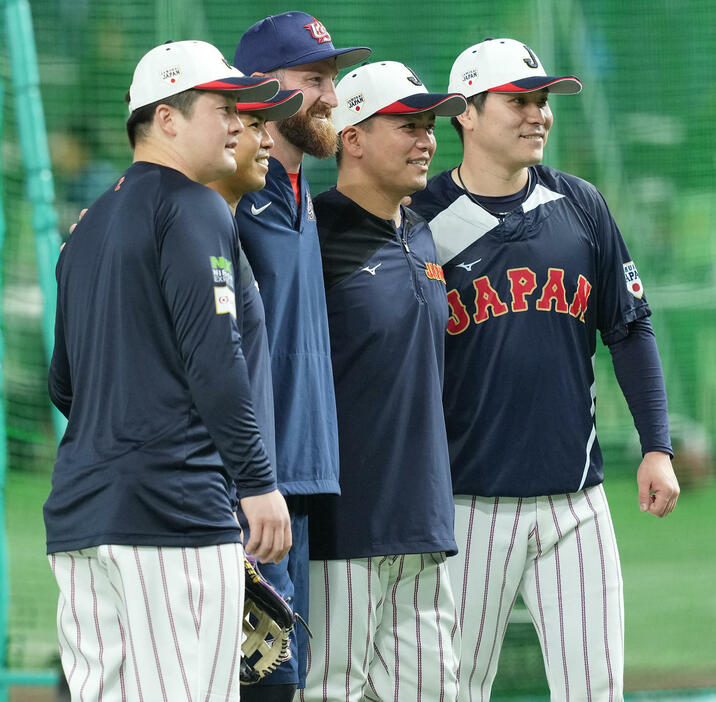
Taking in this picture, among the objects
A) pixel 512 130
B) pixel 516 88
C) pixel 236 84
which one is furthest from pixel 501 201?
pixel 236 84

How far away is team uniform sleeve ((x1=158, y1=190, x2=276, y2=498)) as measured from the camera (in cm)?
233

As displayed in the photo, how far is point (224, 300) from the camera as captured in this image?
7.75 feet

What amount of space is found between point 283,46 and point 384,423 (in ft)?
3.22

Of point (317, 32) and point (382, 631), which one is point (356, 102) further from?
point (382, 631)

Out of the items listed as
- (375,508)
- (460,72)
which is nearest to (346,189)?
(460,72)

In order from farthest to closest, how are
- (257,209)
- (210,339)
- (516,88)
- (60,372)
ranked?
1. (516,88)
2. (257,209)
3. (60,372)
4. (210,339)

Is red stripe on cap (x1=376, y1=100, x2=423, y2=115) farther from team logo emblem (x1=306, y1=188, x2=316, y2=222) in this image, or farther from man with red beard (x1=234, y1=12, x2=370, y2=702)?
team logo emblem (x1=306, y1=188, x2=316, y2=222)

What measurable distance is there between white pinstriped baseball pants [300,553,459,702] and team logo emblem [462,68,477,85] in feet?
4.35

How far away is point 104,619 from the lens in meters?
2.43

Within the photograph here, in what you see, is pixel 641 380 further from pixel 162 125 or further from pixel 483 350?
pixel 162 125

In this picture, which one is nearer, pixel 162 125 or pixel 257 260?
pixel 162 125

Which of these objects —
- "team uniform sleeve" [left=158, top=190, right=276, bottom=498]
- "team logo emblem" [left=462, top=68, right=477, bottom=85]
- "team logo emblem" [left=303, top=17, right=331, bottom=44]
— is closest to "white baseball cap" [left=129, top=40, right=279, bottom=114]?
"team uniform sleeve" [left=158, top=190, right=276, bottom=498]

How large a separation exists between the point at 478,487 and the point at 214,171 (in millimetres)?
1261

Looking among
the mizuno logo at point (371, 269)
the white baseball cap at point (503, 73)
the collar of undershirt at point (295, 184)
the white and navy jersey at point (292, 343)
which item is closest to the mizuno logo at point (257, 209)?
the white and navy jersey at point (292, 343)
